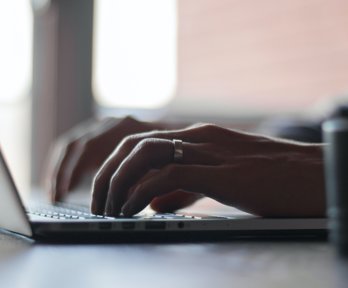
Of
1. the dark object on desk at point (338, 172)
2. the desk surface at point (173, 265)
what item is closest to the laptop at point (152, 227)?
the desk surface at point (173, 265)

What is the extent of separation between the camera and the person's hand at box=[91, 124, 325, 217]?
77 centimetres

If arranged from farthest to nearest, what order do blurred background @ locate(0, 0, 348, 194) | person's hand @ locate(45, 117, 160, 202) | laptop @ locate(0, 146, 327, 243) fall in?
blurred background @ locate(0, 0, 348, 194) < person's hand @ locate(45, 117, 160, 202) < laptop @ locate(0, 146, 327, 243)

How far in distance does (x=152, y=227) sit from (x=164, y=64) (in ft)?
7.73

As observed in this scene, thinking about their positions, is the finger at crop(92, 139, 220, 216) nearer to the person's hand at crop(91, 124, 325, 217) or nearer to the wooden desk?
the person's hand at crop(91, 124, 325, 217)

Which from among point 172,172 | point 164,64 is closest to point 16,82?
point 164,64

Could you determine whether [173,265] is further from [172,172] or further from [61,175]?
[61,175]

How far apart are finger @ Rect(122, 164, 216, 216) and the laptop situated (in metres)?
0.03

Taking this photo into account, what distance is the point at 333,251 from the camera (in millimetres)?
606

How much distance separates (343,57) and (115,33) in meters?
1.02

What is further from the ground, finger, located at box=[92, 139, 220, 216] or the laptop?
finger, located at box=[92, 139, 220, 216]

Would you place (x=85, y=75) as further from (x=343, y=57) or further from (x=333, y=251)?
(x=333, y=251)

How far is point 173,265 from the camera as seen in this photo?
57 cm

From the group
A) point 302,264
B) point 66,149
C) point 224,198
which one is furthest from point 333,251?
point 66,149

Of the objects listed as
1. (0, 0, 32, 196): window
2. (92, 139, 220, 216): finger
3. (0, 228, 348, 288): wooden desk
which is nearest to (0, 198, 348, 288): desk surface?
(0, 228, 348, 288): wooden desk
